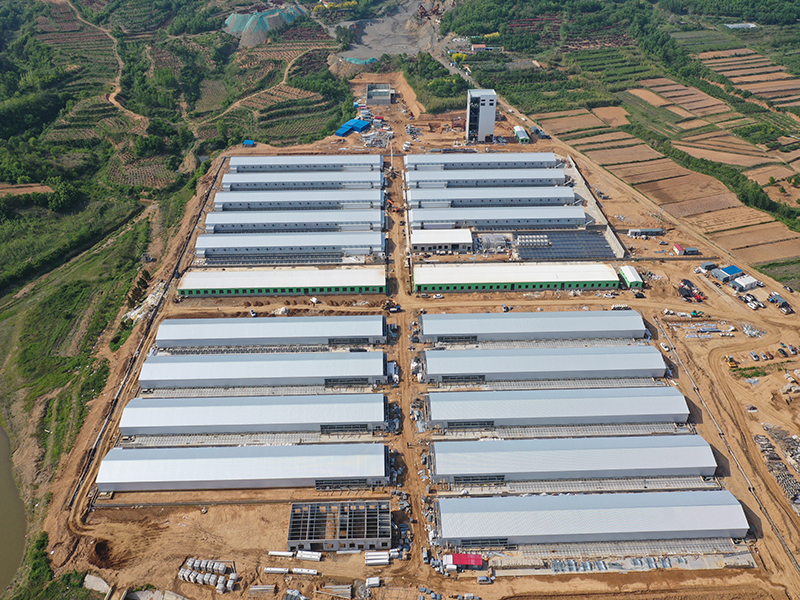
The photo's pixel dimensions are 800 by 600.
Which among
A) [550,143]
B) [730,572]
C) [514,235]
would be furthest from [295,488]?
[550,143]

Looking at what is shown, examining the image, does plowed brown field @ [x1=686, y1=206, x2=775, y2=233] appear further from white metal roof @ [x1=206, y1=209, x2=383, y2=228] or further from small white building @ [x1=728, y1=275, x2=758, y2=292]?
white metal roof @ [x1=206, y1=209, x2=383, y2=228]

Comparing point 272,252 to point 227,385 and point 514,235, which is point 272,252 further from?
point 514,235

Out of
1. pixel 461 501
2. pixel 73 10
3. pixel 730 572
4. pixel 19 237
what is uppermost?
pixel 73 10

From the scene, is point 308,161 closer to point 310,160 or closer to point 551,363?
point 310,160

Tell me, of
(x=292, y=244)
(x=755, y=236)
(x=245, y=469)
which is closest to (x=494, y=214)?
(x=292, y=244)

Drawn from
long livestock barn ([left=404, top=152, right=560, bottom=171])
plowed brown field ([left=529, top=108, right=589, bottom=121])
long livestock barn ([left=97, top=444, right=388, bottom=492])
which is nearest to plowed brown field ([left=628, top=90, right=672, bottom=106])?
plowed brown field ([left=529, top=108, right=589, bottom=121])
